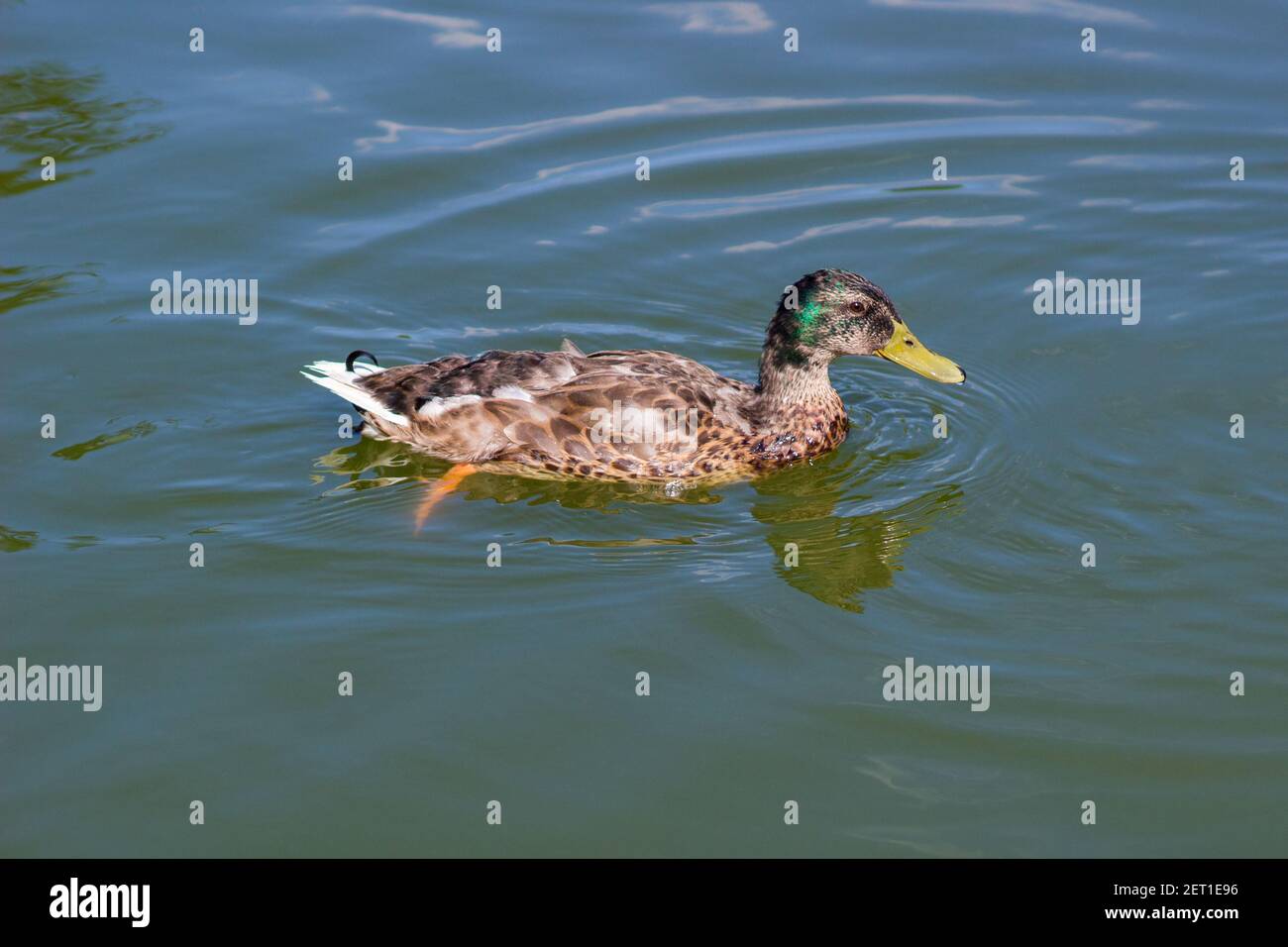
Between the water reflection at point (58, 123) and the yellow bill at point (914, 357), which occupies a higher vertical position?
the water reflection at point (58, 123)

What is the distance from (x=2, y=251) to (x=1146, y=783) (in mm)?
9437

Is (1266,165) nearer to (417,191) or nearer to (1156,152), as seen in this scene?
(1156,152)

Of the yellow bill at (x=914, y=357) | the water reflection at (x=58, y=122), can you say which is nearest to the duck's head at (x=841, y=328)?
the yellow bill at (x=914, y=357)

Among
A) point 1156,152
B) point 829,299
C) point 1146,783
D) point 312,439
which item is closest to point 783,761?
point 1146,783

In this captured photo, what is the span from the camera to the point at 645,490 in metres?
10.1

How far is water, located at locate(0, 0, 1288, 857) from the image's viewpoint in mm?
7445

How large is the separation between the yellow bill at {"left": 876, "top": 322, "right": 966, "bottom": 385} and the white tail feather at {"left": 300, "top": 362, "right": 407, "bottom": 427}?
3.15 metres

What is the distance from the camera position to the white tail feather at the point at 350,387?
10.3 metres

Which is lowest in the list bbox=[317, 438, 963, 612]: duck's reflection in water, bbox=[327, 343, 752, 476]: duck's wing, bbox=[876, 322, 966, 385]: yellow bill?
bbox=[317, 438, 963, 612]: duck's reflection in water

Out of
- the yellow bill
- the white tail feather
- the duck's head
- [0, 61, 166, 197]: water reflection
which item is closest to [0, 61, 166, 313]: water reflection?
[0, 61, 166, 197]: water reflection

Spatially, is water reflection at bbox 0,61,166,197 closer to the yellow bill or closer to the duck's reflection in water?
the duck's reflection in water

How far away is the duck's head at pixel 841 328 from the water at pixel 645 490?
57 centimetres

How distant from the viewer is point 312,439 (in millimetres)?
10555

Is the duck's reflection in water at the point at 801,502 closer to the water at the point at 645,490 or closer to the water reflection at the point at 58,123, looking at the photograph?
the water at the point at 645,490
